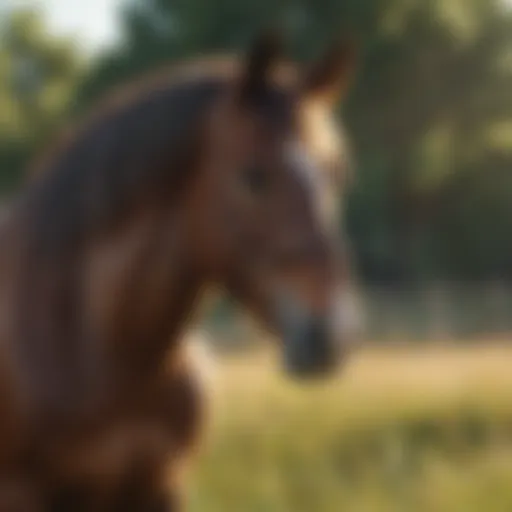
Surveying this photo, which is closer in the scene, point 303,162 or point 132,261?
point 303,162

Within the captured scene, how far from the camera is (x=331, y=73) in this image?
2.69 meters

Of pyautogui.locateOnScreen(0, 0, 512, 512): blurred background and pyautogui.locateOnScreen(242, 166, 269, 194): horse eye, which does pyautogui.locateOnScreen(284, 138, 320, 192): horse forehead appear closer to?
pyautogui.locateOnScreen(242, 166, 269, 194): horse eye

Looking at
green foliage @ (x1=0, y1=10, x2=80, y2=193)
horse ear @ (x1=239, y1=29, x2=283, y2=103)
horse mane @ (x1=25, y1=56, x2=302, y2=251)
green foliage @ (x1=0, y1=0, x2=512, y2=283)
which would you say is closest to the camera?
horse ear @ (x1=239, y1=29, x2=283, y2=103)

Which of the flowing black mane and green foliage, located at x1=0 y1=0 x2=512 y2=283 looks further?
green foliage, located at x1=0 y1=0 x2=512 y2=283

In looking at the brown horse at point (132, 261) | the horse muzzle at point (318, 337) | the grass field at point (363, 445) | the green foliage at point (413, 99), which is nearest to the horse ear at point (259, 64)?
the brown horse at point (132, 261)

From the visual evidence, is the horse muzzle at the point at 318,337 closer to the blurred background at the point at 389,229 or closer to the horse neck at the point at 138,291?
the horse neck at the point at 138,291

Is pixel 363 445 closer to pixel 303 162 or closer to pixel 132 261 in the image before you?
pixel 132 261

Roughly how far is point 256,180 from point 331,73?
0.34m

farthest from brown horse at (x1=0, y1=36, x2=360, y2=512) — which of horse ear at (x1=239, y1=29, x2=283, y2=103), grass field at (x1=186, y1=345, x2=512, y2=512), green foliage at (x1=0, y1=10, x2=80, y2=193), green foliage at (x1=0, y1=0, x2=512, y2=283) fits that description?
green foliage at (x1=0, y1=10, x2=80, y2=193)

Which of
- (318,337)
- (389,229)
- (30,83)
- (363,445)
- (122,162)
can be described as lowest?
(318,337)

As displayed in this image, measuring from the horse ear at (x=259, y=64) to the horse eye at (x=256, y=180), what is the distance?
0.15m

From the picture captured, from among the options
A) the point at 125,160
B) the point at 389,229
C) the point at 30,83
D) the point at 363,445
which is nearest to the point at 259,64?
the point at 125,160

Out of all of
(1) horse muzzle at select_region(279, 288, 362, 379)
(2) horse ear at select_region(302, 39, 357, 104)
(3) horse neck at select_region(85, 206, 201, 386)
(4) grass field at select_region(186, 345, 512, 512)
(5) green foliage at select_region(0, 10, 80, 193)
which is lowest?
(1) horse muzzle at select_region(279, 288, 362, 379)

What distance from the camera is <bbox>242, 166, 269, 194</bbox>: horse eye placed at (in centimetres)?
249
